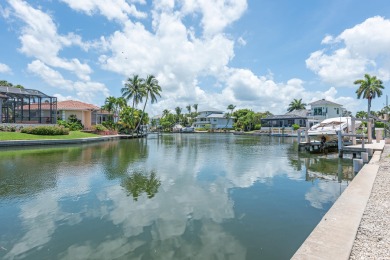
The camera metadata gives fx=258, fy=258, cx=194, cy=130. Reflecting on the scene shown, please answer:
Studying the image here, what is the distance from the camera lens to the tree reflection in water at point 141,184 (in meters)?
12.5

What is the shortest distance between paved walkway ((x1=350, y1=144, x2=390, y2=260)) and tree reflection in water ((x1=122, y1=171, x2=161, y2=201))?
8227mm

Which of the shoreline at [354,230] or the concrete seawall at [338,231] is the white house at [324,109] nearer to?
the shoreline at [354,230]

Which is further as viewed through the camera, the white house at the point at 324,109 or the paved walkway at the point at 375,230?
the white house at the point at 324,109

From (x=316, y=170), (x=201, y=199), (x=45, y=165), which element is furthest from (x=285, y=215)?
(x=45, y=165)

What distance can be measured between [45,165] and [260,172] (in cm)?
1610

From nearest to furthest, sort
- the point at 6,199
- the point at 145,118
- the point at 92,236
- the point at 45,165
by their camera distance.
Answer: the point at 92,236, the point at 6,199, the point at 45,165, the point at 145,118

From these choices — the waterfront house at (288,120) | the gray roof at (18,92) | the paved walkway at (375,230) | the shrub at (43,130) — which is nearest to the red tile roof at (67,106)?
the gray roof at (18,92)

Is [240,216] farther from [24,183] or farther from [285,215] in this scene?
[24,183]

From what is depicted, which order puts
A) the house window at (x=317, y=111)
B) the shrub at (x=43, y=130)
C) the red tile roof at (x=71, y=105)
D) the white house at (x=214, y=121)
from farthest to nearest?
the white house at (x=214, y=121)
the house window at (x=317, y=111)
the red tile roof at (x=71, y=105)
the shrub at (x=43, y=130)

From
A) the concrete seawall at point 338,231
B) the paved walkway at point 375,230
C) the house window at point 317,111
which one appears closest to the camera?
the concrete seawall at point 338,231

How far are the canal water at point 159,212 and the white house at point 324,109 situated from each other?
66.0 meters

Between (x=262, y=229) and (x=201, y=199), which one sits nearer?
(x=262, y=229)

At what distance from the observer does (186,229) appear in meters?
8.16

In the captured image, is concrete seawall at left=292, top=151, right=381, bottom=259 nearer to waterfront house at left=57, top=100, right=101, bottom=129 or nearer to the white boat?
the white boat
